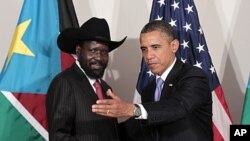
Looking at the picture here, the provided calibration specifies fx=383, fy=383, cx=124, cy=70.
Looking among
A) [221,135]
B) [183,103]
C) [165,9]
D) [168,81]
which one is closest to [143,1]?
[165,9]

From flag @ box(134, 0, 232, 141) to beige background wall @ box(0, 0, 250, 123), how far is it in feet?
1.28

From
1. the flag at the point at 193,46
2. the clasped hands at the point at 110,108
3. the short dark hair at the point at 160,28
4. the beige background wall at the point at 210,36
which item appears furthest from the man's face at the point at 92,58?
the beige background wall at the point at 210,36

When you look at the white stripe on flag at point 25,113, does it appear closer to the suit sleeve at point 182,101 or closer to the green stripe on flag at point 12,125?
the green stripe on flag at point 12,125

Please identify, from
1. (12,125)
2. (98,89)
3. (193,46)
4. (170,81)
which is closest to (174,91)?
(170,81)

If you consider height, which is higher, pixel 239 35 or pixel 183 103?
pixel 239 35

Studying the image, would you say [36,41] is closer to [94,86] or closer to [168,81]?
[94,86]

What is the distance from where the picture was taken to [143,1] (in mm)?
A: 2826

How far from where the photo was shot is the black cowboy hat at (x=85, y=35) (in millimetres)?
1705

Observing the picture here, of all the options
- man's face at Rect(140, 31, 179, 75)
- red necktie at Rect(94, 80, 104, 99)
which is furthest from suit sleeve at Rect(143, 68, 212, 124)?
red necktie at Rect(94, 80, 104, 99)

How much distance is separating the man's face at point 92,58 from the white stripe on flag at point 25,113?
58 cm

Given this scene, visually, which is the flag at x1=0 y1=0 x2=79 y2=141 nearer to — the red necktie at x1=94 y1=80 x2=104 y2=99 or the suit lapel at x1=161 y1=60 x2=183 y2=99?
the red necktie at x1=94 y1=80 x2=104 y2=99

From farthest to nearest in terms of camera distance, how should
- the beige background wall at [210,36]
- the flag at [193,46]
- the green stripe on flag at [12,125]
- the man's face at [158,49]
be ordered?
the beige background wall at [210,36], the flag at [193,46], the green stripe on flag at [12,125], the man's face at [158,49]

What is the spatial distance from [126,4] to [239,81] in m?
1.00

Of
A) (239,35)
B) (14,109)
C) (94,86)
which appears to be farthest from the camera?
(239,35)
